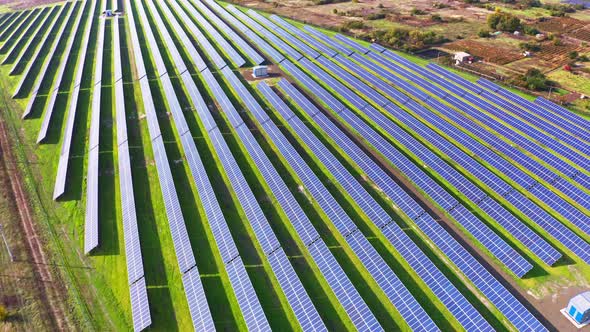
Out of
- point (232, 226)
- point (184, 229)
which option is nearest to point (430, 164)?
point (232, 226)

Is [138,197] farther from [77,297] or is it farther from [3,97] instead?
[3,97]

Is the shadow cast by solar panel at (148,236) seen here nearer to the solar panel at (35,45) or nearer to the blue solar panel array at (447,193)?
the blue solar panel array at (447,193)

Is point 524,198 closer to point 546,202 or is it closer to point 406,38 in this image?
point 546,202

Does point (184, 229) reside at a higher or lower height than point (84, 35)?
lower

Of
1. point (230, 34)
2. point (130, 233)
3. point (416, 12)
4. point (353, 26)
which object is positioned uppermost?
point (416, 12)

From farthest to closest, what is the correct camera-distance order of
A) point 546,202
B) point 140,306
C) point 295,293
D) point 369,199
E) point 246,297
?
1. point 369,199
2. point 546,202
3. point 295,293
4. point 246,297
5. point 140,306

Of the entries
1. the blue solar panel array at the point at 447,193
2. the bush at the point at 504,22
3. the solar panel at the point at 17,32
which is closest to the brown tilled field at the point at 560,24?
the bush at the point at 504,22

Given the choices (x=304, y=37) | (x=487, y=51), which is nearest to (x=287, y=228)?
(x=304, y=37)
